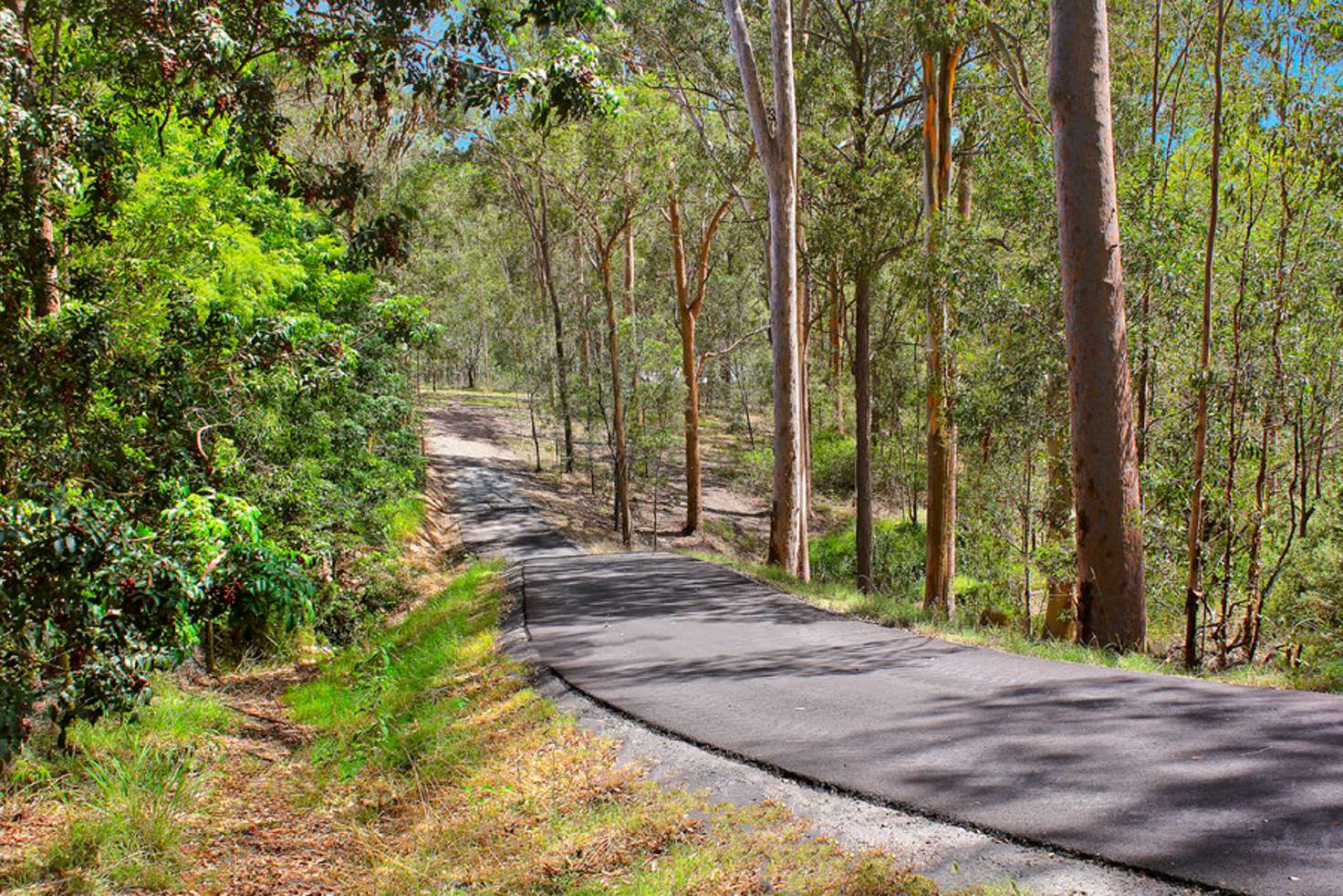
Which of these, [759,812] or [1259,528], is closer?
[759,812]

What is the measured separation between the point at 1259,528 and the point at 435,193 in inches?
976

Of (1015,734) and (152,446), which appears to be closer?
(1015,734)

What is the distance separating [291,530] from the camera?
8555mm

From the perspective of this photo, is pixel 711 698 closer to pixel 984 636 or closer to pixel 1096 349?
pixel 984 636

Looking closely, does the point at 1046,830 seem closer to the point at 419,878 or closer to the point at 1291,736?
the point at 1291,736

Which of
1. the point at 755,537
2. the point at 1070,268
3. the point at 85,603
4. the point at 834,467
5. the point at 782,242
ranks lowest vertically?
the point at 755,537

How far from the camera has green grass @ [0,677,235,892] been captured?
4535 mm

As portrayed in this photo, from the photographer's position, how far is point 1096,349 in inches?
337

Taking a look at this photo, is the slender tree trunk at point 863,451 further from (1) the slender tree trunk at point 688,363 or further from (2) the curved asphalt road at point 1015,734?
(2) the curved asphalt road at point 1015,734

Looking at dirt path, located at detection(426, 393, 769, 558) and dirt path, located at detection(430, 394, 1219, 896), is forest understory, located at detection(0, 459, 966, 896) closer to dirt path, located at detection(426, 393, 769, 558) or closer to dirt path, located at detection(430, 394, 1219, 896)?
dirt path, located at detection(430, 394, 1219, 896)

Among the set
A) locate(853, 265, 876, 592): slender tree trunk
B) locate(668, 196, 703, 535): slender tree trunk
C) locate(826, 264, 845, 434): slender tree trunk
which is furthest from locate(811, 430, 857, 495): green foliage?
locate(853, 265, 876, 592): slender tree trunk

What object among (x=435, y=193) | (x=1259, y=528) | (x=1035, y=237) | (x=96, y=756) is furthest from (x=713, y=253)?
(x=96, y=756)

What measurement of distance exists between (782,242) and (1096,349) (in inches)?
252

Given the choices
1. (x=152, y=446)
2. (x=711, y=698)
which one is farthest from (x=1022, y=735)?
(x=152, y=446)
